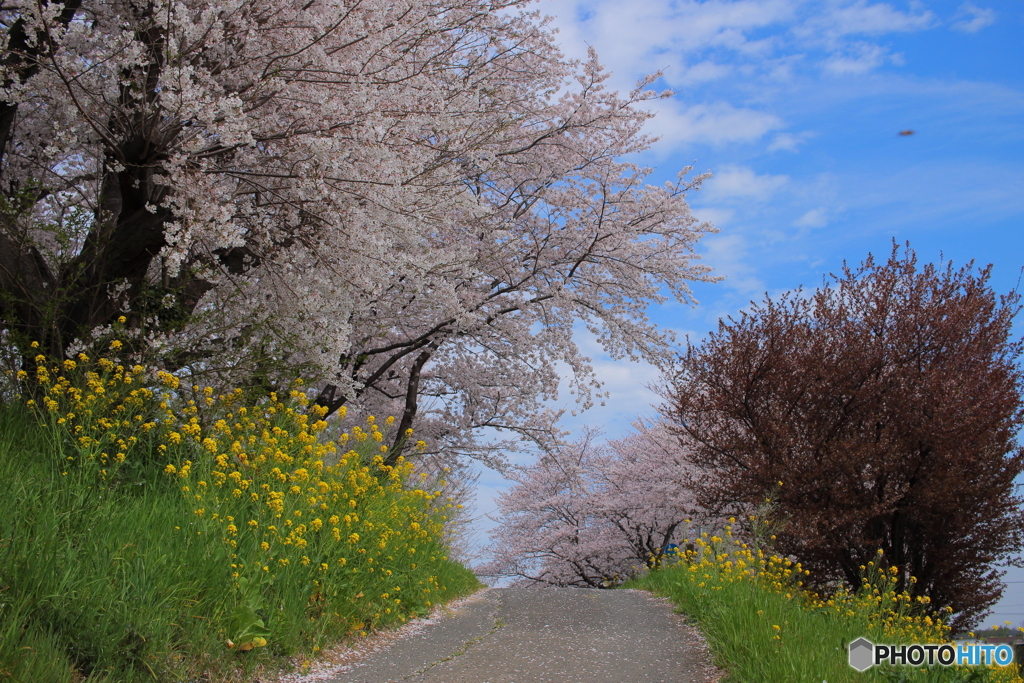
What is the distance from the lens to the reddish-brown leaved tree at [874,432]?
12086mm

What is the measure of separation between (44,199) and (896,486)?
555 inches

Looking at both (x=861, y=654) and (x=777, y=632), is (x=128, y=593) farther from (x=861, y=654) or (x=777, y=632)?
(x=861, y=654)

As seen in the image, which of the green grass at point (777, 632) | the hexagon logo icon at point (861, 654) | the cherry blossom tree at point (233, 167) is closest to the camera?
the green grass at point (777, 632)

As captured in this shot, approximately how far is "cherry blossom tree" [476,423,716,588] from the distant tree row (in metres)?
4.93

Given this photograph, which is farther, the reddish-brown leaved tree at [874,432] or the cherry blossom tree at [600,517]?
the cherry blossom tree at [600,517]

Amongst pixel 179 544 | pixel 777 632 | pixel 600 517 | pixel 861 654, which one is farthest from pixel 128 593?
pixel 600 517

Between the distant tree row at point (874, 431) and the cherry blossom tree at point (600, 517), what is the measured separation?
4930 millimetres

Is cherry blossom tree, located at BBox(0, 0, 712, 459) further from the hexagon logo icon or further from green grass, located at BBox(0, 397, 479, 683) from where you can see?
the hexagon logo icon

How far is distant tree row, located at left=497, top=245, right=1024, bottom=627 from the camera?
12.1m

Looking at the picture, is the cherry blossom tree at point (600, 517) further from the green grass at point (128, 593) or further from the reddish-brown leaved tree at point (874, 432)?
the green grass at point (128, 593)

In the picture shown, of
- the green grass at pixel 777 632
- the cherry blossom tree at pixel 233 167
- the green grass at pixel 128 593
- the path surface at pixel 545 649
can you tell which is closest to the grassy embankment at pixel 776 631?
the green grass at pixel 777 632

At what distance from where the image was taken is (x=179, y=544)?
412cm

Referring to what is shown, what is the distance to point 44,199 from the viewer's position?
859cm

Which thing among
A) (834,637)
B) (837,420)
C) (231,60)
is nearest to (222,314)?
(231,60)
